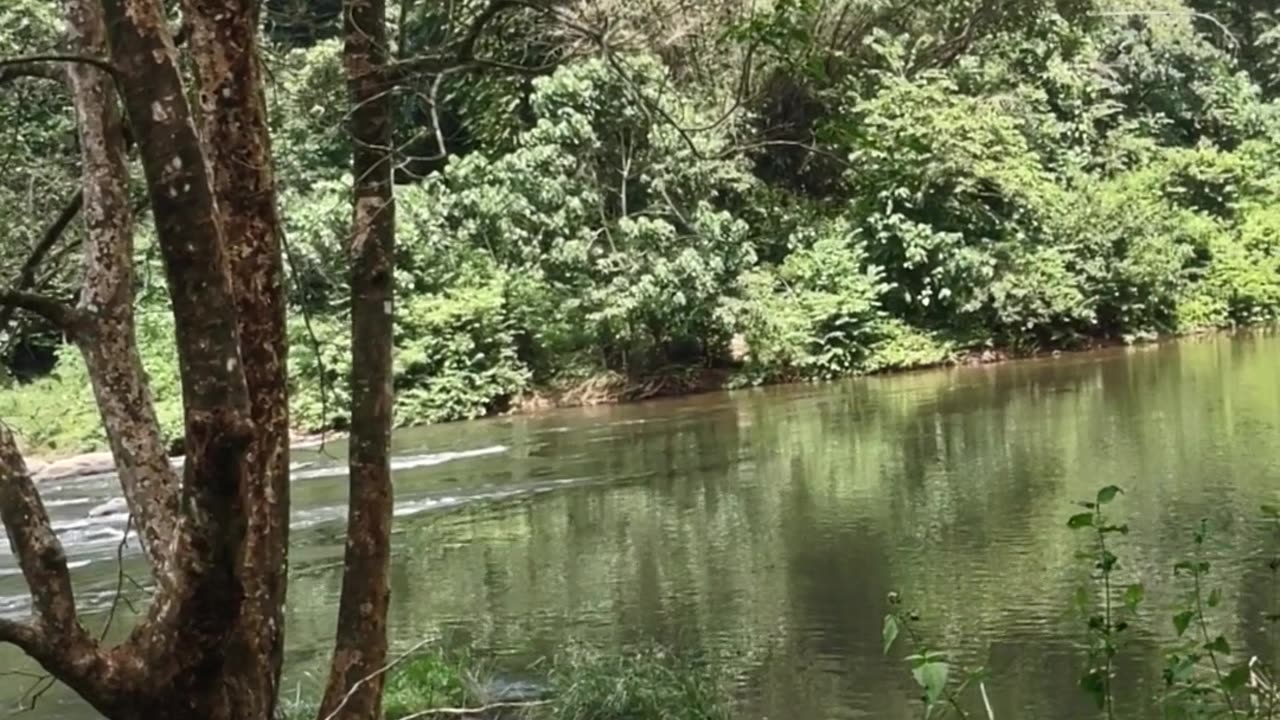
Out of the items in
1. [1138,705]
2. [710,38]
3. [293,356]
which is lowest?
[1138,705]

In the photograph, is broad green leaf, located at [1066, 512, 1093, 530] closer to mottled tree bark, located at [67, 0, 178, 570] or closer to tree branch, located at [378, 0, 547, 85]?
tree branch, located at [378, 0, 547, 85]

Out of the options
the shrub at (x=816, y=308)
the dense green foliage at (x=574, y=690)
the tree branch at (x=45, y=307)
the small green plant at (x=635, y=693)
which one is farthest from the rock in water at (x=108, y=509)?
the tree branch at (x=45, y=307)

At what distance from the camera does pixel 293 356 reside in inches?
784

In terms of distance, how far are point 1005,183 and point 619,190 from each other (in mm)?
6855

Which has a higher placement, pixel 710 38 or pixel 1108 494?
pixel 710 38

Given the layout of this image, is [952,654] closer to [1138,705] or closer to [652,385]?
[1138,705]

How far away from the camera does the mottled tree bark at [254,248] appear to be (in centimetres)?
254

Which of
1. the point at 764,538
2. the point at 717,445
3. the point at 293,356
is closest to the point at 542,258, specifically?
the point at 293,356

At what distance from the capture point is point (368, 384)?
3357mm

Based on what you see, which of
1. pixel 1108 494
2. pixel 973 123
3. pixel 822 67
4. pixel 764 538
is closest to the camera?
pixel 1108 494

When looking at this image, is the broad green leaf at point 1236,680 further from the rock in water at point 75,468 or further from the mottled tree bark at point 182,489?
the rock in water at point 75,468

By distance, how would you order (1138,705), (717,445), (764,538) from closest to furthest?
(1138,705)
(764,538)
(717,445)

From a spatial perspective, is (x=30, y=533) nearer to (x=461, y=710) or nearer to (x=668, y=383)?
(x=461, y=710)

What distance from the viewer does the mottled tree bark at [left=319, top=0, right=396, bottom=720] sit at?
3.30m
